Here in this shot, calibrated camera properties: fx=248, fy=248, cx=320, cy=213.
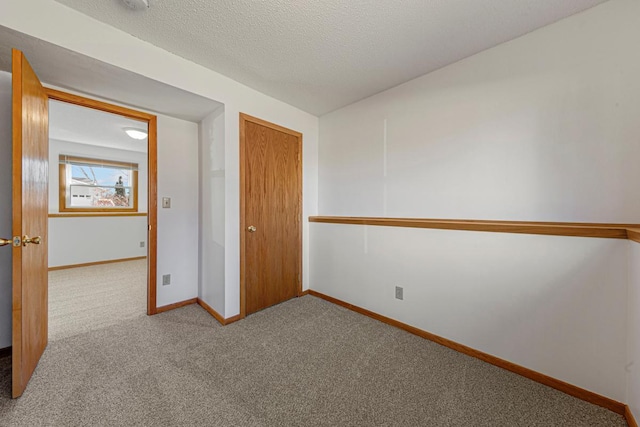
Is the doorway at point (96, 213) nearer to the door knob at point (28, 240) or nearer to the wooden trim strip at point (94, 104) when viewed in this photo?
the wooden trim strip at point (94, 104)

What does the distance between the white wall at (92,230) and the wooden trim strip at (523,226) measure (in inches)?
198

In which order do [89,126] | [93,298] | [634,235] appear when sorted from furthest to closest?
1. [89,126]
2. [93,298]
3. [634,235]

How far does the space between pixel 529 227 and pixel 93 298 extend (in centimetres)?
438

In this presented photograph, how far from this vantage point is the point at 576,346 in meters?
1.46

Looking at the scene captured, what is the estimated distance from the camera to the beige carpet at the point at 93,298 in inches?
91.8

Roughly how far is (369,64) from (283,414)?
256cm

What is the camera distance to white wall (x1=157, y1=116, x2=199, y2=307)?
8.61ft

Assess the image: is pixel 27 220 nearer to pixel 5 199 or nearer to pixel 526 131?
pixel 5 199

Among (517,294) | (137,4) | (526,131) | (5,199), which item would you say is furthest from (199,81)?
(517,294)

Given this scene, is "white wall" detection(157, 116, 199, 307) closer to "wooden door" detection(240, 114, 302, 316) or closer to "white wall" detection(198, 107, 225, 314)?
"white wall" detection(198, 107, 225, 314)

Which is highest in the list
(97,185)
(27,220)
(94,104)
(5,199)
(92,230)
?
(94,104)

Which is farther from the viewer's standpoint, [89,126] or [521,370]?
[89,126]

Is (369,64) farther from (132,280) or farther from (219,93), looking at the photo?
(132,280)

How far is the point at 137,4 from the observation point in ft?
4.89
